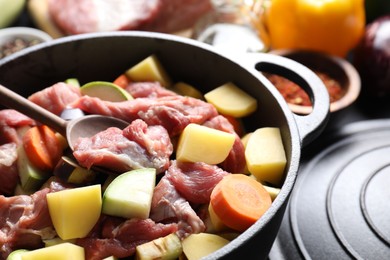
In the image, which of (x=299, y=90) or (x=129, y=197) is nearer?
(x=129, y=197)

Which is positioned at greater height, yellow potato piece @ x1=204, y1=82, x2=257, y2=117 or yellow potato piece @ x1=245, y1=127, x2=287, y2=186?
yellow potato piece @ x1=204, y1=82, x2=257, y2=117

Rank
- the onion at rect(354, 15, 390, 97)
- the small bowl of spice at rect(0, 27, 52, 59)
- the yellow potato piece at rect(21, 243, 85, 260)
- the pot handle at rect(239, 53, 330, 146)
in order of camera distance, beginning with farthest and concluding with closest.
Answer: the small bowl of spice at rect(0, 27, 52, 59)
the onion at rect(354, 15, 390, 97)
the pot handle at rect(239, 53, 330, 146)
the yellow potato piece at rect(21, 243, 85, 260)

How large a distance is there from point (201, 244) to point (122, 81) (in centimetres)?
66

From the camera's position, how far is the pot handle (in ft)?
4.28

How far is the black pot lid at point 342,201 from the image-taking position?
1.51 metres

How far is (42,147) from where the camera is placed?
53.6 inches

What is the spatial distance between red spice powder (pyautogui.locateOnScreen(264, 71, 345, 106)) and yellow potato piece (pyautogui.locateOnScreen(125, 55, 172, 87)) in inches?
19.8

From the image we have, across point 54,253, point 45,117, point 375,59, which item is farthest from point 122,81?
point 375,59

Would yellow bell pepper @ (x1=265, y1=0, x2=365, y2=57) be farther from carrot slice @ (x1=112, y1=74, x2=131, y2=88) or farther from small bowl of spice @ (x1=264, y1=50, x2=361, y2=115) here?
carrot slice @ (x1=112, y1=74, x2=131, y2=88)

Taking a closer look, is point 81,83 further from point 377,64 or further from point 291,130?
point 377,64

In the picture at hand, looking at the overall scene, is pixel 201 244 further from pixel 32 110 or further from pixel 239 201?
pixel 32 110

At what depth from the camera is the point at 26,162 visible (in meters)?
1.35

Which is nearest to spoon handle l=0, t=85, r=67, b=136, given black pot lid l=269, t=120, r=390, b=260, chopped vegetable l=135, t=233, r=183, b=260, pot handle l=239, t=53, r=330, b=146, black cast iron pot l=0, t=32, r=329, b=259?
black cast iron pot l=0, t=32, r=329, b=259

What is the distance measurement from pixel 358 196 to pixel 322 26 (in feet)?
2.42
